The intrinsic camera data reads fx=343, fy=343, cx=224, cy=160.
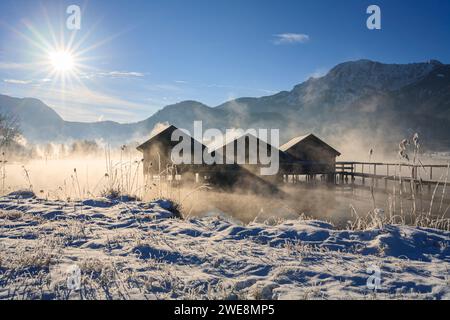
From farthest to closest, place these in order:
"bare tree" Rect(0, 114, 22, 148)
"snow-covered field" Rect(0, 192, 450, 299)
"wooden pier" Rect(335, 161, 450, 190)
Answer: "bare tree" Rect(0, 114, 22, 148)
"wooden pier" Rect(335, 161, 450, 190)
"snow-covered field" Rect(0, 192, 450, 299)

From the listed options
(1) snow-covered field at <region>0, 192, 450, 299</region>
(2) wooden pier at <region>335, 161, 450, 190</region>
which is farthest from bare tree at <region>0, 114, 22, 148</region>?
(1) snow-covered field at <region>0, 192, 450, 299</region>

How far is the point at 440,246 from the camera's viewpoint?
5602mm

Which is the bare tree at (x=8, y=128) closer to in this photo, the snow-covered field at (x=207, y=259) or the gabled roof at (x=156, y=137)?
the gabled roof at (x=156, y=137)

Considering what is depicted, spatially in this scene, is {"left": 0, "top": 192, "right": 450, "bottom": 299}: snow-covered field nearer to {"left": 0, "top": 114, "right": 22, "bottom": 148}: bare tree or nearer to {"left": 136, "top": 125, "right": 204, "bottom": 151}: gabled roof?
{"left": 136, "top": 125, "right": 204, "bottom": 151}: gabled roof

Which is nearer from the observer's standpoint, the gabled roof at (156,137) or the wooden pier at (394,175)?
the wooden pier at (394,175)

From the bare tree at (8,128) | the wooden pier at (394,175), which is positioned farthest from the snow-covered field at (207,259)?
the bare tree at (8,128)

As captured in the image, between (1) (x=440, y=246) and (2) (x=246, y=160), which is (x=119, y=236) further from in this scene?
(2) (x=246, y=160)

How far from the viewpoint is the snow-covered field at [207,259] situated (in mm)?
3723

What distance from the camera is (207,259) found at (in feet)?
15.7

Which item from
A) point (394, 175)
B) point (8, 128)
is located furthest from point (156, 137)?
point (8, 128)

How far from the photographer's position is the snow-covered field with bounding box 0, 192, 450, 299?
3.72 metres

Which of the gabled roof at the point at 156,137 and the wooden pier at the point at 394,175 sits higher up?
the gabled roof at the point at 156,137
